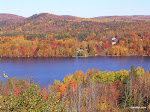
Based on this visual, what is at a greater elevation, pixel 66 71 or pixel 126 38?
pixel 126 38

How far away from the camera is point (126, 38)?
2386cm

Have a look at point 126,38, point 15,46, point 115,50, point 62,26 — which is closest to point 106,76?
point 115,50

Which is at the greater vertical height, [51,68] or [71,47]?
[71,47]

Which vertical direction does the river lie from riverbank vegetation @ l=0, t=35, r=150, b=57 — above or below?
below

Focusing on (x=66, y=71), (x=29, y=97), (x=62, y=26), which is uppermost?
(x=62, y=26)

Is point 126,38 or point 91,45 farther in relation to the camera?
point 126,38

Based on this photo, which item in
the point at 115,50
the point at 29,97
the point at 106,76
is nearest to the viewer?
the point at 29,97

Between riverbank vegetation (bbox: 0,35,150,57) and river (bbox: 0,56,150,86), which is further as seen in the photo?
riverbank vegetation (bbox: 0,35,150,57)

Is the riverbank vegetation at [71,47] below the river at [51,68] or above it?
above

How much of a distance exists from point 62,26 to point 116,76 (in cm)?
2505

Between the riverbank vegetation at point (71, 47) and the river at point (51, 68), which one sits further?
the riverbank vegetation at point (71, 47)

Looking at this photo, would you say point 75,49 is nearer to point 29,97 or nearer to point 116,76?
point 116,76

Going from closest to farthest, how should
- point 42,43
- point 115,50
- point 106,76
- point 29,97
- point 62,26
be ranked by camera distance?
point 29,97 → point 106,76 → point 115,50 → point 42,43 → point 62,26

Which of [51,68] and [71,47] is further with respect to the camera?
[71,47]
